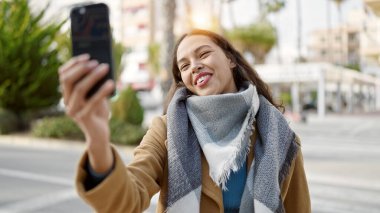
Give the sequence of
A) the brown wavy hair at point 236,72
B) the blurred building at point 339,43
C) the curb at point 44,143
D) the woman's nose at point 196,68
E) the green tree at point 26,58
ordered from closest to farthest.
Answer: the woman's nose at point 196,68
the brown wavy hair at point 236,72
the curb at point 44,143
the green tree at point 26,58
the blurred building at point 339,43

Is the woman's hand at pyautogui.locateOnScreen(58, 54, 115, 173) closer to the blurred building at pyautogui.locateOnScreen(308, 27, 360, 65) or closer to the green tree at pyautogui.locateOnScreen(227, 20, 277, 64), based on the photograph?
the green tree at pyautogui.locateOnScreen(227, 20, 277, 64)

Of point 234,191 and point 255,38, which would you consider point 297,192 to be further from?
point 255,38

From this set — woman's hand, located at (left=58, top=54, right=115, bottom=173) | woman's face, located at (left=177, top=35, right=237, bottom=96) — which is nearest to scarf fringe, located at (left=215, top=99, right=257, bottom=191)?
woman's face, located at (left=177, top=35, right=237, bottom=96)

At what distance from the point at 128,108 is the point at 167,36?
9.04 feet

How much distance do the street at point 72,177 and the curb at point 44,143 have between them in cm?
8

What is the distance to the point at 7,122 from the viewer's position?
16047mm

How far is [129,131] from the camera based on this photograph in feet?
42.7

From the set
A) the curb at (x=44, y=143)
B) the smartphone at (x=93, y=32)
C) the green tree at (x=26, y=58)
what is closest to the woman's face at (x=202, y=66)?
the smartphone at (x=93, y=32)

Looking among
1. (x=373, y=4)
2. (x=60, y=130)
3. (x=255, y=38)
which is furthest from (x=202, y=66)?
(x=255, y=38)

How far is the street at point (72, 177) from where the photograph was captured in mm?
6320

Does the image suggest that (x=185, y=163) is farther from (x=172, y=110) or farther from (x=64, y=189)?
(x=64, y=189)

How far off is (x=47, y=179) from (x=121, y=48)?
1220 cm

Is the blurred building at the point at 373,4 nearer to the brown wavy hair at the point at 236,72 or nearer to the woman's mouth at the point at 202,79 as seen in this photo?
the brown wavy hair at the point at 236,72

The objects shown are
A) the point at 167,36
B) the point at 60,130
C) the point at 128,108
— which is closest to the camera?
the point at 167,36
